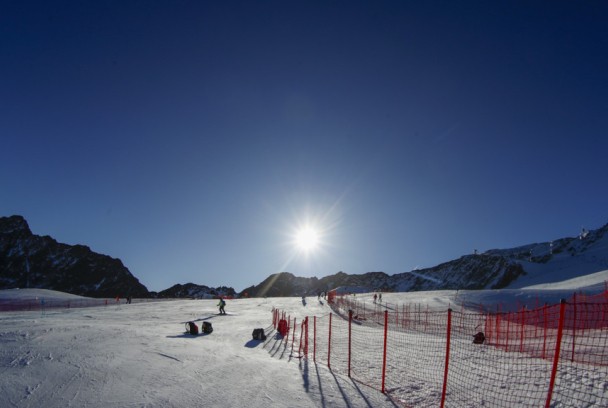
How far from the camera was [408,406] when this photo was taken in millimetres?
7652

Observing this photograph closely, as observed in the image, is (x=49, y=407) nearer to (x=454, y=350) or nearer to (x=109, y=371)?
(x=109, y=371)

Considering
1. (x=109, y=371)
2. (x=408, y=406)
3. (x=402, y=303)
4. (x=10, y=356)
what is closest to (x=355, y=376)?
(x=408, y=406)

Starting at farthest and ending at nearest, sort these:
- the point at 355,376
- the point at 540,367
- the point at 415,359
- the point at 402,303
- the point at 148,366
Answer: the point at 402,303, the point at 415,359, the point at 540,367, the point at 355,376, the point at 148,366

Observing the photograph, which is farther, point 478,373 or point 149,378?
point 478,373

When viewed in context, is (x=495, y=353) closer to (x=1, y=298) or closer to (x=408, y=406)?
(x=408, y=406)

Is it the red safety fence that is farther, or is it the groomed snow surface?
the red safety fence

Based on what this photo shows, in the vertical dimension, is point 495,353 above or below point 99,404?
below

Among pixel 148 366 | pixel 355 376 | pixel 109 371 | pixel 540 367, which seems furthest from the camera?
pixel 540 367

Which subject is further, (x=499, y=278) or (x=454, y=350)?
(x=499, y=278)

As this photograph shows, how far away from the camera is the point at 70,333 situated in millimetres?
11391

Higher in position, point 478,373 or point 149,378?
point 149,378

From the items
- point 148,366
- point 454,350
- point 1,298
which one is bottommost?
point 1,298

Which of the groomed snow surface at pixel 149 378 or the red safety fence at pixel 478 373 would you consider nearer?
the groomed snow surface at pixel 149 378

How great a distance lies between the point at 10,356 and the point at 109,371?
87.6 inches
